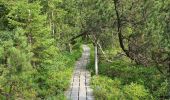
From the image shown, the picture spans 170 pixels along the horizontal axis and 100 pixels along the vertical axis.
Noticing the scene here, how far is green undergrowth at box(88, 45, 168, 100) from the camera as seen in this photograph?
47.1ft

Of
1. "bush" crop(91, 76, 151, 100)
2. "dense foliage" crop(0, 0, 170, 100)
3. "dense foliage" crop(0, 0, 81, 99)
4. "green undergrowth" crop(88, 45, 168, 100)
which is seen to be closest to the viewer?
"dense foliage" crop(0, 0, 81, 99)

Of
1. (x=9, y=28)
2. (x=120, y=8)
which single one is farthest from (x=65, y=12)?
(x=120, y=8)

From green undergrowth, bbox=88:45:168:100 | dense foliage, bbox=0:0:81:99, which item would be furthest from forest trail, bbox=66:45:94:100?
dense foliage, bbox=0:0:81:99

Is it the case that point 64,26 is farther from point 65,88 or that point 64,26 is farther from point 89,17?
point 65,88

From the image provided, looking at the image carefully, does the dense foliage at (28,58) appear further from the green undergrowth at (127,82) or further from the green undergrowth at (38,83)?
Answer: the green undergrowth at (127,82)

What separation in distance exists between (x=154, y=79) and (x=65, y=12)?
10407mm

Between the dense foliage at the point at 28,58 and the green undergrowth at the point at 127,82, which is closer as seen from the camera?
the dense foliage at the point at 28,58

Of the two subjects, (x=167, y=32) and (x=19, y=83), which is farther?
(x=167, y=32)

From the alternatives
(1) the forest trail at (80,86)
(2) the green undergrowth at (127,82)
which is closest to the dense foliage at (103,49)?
(2) the green undergrowth at (127,82)

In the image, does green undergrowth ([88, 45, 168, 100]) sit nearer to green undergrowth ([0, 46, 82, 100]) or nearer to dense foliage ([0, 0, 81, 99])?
green undergrowth ([0, 46, 82, 100])

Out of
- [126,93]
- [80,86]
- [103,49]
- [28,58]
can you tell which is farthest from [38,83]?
[103,49]

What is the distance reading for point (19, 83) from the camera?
13539 mm

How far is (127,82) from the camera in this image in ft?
61.7

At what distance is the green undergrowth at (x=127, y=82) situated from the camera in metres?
14.4
